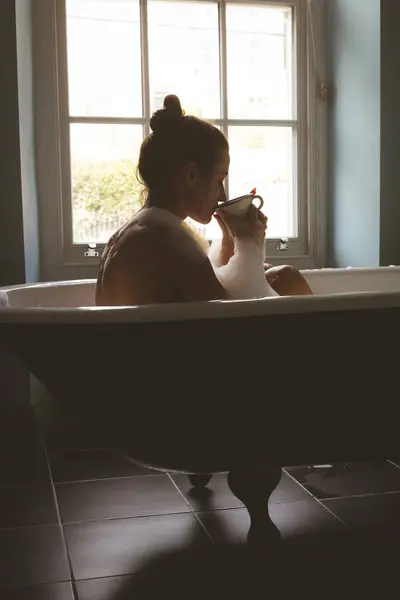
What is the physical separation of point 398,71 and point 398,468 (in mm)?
1280

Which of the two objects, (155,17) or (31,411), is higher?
(155,17)

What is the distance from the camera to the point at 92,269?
8.64ft

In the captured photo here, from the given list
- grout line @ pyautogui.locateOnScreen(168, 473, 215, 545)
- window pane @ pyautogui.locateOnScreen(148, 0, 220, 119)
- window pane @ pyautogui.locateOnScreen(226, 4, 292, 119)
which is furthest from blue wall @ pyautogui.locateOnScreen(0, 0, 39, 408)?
window pane @ pyautogui.locateOnScreen(226, 4, 292, 119)

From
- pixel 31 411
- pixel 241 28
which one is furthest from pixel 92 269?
pixel 241 28

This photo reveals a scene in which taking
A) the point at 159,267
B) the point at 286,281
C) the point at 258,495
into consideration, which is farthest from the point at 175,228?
the point at 258,495

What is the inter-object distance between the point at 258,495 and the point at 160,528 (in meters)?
0.29

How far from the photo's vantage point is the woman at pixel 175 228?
138 cm

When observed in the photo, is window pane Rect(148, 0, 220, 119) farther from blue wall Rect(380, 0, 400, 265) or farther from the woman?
the woman

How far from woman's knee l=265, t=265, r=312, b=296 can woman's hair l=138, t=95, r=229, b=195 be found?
0.31 meters

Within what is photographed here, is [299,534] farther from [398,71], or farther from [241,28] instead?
[241,28]

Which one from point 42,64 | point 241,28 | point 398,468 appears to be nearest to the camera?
point 398,468

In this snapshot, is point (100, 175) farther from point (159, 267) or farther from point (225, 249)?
point (159, 267)

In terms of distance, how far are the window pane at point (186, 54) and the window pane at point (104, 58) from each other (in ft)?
0.20

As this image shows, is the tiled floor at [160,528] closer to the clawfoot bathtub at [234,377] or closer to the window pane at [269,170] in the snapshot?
the clawfoot bathtub at [234,377]
